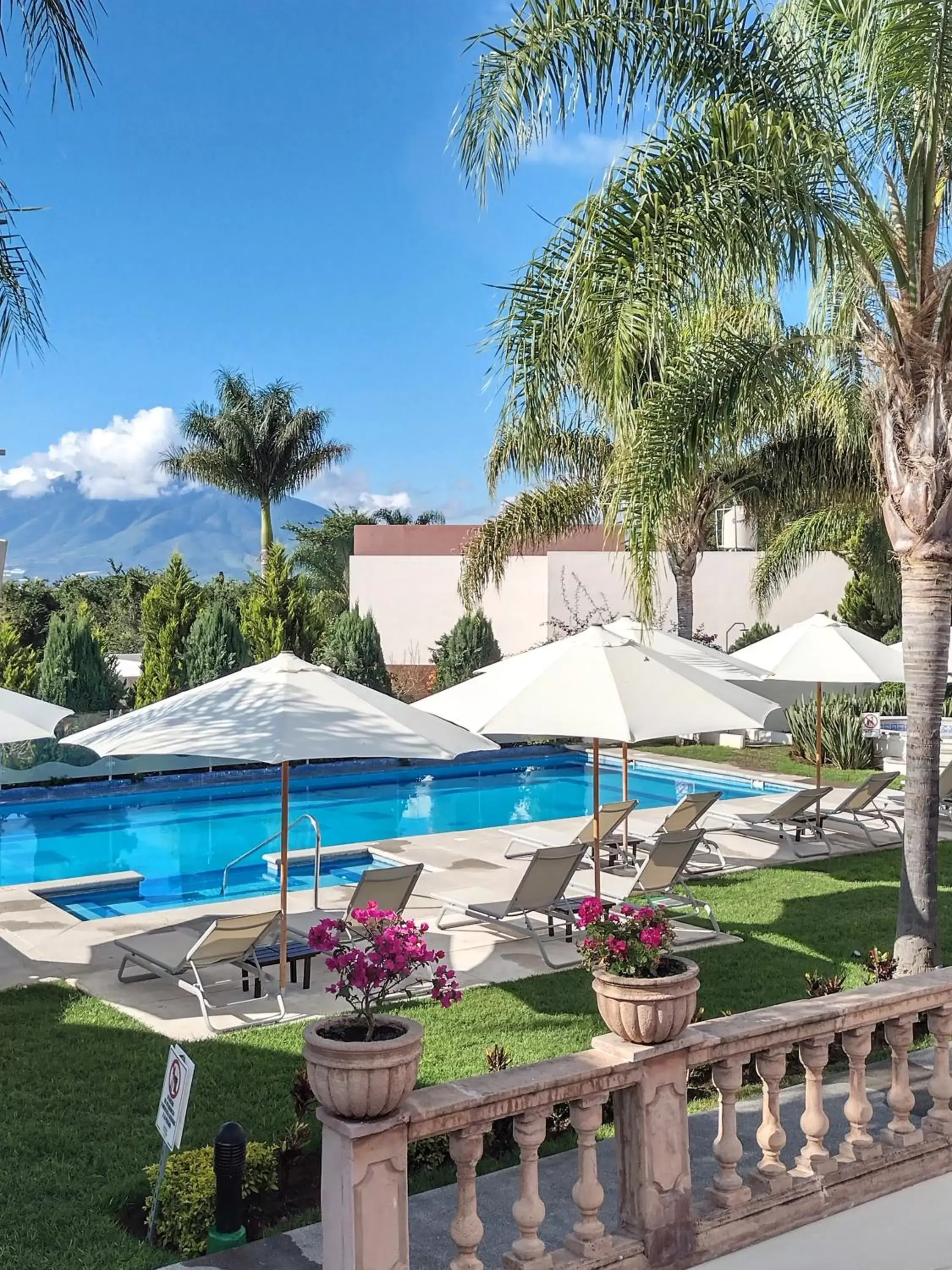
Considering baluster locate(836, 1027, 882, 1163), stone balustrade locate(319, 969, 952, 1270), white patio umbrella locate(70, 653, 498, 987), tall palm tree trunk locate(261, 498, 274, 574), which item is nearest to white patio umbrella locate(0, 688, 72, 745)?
white patio umbrella locate(70, 653, 498, 987)

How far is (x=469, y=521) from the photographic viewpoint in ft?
161

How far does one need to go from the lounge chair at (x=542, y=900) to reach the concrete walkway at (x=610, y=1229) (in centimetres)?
401

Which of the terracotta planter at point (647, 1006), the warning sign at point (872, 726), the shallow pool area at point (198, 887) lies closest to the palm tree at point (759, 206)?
the terracotta planter at point (647, 1006)

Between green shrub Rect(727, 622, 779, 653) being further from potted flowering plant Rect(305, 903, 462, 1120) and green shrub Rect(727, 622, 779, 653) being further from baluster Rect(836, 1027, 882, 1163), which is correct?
potted flowering plant Rect(305, 903, 462, 1120)

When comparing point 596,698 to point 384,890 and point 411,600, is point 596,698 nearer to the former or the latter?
point 384,890

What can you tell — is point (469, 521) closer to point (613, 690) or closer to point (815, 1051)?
point (613, 690)

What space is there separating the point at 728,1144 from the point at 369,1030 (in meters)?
1.61

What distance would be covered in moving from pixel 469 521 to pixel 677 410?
39.7m

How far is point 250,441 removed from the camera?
46.9 meters

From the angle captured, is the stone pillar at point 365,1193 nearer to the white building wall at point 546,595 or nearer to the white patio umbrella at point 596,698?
the white patio umbrella at point 596,698

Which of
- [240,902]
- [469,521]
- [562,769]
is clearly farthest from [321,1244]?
[469,521]

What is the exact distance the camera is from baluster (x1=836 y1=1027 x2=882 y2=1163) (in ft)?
17.6

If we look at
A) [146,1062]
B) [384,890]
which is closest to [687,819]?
[384,890]

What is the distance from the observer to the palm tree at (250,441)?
46688 millimetres
